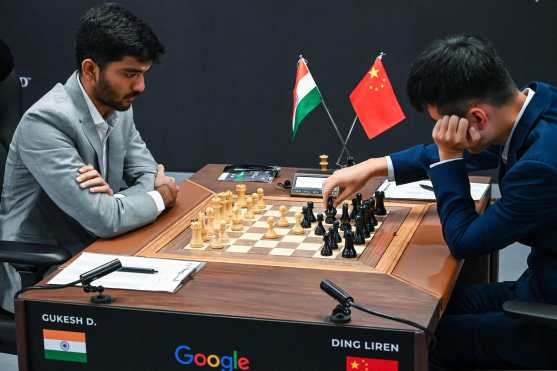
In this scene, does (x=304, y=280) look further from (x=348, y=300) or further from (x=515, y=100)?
(x=515, y=100)

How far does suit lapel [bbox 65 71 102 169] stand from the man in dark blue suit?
3.72 ft

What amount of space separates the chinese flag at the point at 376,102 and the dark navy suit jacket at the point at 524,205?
1.05 meters

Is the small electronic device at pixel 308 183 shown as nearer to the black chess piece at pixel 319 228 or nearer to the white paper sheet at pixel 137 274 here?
the black chess piece at pixel 319 228

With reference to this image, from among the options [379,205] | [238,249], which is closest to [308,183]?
[379,205]

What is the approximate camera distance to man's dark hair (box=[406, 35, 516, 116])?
2371 mm

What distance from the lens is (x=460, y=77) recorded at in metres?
2.37

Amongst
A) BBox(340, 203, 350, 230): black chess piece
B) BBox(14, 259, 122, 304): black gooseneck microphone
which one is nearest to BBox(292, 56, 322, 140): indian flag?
BBox(340, 203, 350, 230): black chess piece

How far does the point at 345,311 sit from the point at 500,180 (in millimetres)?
707

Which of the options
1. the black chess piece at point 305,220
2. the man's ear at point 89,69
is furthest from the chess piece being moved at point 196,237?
the man's ear at point 89,69

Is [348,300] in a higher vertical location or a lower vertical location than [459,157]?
lower

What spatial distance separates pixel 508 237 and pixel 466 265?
1129mm

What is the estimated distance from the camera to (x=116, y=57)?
9.84 ft

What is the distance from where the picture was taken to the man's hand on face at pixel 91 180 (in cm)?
280

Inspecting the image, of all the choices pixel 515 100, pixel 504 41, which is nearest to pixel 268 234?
pixel 515 100
